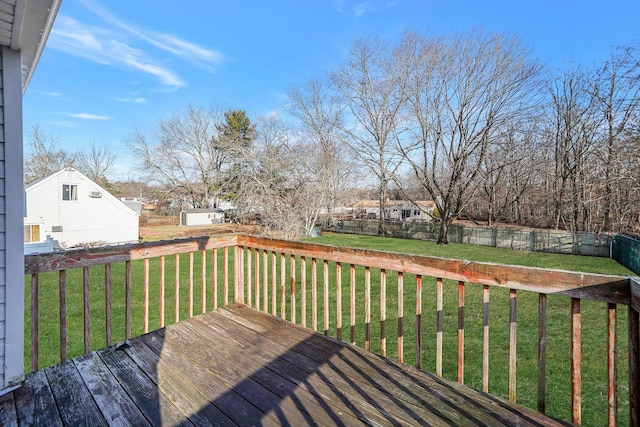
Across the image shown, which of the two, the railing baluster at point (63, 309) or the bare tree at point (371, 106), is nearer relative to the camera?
the railing baluster at point (63, 309)

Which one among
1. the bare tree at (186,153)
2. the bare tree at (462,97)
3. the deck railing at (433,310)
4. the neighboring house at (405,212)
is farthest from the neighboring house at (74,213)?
the neighboring house at (405,212)

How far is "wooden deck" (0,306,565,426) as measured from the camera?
1.58m

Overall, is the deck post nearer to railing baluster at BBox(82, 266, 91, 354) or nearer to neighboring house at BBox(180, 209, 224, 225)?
railing baluster at BBox(82, 266, 91, 354)

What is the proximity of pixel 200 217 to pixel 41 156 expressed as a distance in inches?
430

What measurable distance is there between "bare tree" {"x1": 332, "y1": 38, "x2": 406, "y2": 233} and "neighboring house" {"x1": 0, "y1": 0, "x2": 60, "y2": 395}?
49.5ft

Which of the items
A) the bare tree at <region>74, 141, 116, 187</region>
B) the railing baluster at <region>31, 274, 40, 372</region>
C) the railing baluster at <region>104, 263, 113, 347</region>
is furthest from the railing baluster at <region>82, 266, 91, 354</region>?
the bare tree at <region>74, 141, 116, 187</region>

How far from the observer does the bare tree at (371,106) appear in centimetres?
1559

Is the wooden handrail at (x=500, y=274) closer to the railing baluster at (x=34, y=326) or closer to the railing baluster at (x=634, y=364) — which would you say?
the railing baluster at (x=634, y=364)

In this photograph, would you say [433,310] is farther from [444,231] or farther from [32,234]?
[32,234]

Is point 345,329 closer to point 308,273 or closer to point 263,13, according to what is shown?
point 308,273

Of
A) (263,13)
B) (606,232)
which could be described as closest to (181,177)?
(263,13)

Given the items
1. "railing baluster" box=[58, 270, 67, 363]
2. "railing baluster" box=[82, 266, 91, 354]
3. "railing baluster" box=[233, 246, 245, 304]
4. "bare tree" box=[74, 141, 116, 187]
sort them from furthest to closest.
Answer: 1. "bare tree" box=[74, 141, 116, 187]
2. "railing baluster" box=[233, 246, 245, 304]
3. "railing baluster" box=[82, 266, 91, 354]
4. "railing baluster" box=[58, 270, 67, 363]

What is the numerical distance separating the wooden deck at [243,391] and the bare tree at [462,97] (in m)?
13.2

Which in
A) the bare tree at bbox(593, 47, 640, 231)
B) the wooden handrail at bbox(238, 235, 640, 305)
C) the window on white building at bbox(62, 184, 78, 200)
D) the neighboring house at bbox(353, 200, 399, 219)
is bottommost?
the wooden handrail at bbox(238, 235, 640, 305)
